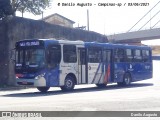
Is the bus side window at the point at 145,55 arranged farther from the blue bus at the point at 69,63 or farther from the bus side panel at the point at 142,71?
the blue bus at the point at 69,63

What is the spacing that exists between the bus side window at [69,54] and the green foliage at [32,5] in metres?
13.7

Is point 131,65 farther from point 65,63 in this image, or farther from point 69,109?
point 69,109

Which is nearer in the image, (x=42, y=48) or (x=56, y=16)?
(x=42, y=48)

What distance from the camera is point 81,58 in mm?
21797

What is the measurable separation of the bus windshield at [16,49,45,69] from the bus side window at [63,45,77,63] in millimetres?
1526

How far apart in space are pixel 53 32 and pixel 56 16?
3464cm

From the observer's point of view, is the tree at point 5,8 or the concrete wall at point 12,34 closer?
the tree at point 5,8

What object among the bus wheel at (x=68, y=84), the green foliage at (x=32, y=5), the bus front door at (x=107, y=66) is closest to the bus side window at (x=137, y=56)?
the bus front door at (x=107, y=66)

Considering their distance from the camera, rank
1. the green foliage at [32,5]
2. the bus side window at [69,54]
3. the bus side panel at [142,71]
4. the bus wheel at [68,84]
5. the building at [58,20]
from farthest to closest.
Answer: the building at [58,20], the green foliage at [32,5], the bus side panel at [142,71], the bus wheel at [68,84], the bus side window at [69,54]

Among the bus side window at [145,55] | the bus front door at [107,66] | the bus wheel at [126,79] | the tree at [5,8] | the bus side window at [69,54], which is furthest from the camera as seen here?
the tree at [5,8]

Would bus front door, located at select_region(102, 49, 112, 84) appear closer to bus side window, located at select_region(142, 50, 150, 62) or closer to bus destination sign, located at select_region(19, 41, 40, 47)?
bus side window, located at select_region(142, 50, 150, 62)

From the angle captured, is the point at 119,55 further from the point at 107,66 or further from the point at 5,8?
the point at 5,8

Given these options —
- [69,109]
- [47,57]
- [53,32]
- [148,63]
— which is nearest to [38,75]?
[47,57]

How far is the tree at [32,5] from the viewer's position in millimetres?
34344
